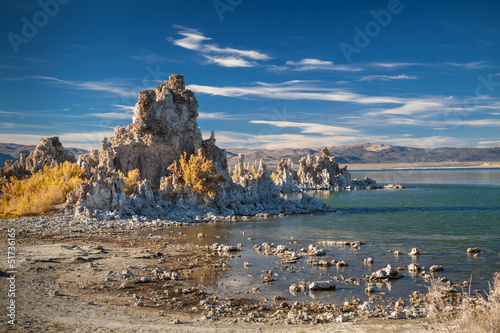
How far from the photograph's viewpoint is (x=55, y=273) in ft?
50.7

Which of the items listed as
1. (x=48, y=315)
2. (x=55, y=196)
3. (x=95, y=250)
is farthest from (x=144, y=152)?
(x=48, y=315)

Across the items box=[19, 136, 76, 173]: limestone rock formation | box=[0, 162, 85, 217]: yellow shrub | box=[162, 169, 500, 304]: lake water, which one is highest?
box=[19, 136, 76, 173]: limestone rock formation

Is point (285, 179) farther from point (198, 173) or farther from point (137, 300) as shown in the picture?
point (137, 300)

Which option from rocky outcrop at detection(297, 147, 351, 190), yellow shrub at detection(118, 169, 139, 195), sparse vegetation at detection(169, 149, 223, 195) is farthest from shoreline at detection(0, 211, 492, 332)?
rocky outcrop at detection(297, 147, 351, 190)

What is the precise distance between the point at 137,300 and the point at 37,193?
24.8 metres

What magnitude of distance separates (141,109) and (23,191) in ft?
46.4

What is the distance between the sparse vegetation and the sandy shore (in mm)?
18423

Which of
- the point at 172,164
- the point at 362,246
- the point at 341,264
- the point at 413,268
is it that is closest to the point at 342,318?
the point at 341,264

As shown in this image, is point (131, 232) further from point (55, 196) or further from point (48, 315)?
point (48, 315)

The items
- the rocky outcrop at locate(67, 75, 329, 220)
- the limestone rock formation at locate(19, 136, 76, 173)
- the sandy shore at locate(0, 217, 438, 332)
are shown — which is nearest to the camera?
the sandy shore at locate(0, 217, 438, 332)

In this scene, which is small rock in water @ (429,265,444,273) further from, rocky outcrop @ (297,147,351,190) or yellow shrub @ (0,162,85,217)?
rocky outcrop @ (297,147,351,190)

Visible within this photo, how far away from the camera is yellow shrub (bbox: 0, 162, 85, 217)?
3114cm

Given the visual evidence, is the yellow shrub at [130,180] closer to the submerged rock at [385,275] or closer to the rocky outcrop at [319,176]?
the submerged rock at [385,275]

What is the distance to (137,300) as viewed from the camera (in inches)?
502
